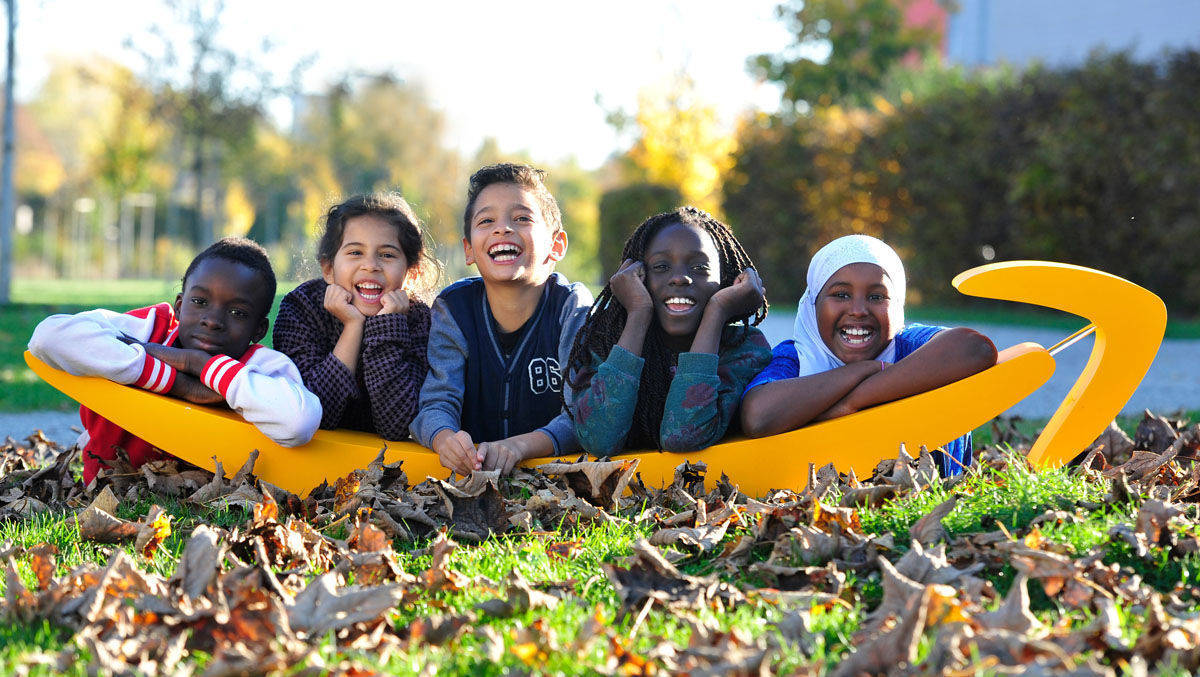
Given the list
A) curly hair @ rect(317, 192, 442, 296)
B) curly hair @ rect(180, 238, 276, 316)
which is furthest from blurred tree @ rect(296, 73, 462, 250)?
curly hair @ rect(180, 238, 276, 316)

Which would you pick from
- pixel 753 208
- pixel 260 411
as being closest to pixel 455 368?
pixel 260 411

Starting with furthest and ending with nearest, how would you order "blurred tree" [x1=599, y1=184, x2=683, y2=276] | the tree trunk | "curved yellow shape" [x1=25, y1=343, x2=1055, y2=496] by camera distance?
"blurred tree" [x1=599, y1=184, x2=683, y2=276] < the tree trunk < "curved yellow shape" [x1=25, y1=343, x2=1055, y2=496]

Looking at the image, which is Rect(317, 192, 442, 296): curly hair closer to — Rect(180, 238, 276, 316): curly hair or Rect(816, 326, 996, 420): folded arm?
Rect(180, 238, 276, 316): curly hair

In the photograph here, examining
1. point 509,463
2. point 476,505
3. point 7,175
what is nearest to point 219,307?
point 509,463

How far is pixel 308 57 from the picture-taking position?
25.1m

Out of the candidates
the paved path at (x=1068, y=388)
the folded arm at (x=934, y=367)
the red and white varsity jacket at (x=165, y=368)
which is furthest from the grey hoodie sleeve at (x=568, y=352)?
the paved path at (x=1068, y=388)

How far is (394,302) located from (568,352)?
71cm

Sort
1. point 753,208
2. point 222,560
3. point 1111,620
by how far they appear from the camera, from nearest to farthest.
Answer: point 1111,620 → point 222,560 → point 753,208

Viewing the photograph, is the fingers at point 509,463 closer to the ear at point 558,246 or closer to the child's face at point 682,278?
the child's face at point 682,278

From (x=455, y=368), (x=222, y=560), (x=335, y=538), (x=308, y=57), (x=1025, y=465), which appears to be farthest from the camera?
(x=308, y=57)

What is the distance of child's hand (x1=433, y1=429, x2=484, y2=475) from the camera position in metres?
3.67

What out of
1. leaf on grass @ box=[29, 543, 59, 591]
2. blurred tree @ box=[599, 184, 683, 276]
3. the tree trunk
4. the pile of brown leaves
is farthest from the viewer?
blurred tree @ box=[599, 184, 683, 276]

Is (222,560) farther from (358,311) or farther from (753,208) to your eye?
(753,208)

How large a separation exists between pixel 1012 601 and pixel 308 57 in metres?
25.0
